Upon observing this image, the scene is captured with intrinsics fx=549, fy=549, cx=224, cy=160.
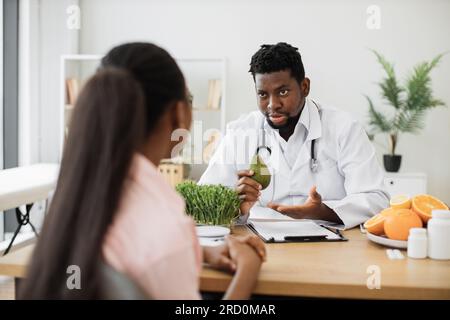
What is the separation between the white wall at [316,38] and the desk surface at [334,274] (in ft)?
10.8

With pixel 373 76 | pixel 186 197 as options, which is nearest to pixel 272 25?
pixel 373 76

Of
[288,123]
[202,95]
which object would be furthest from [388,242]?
[202,95]

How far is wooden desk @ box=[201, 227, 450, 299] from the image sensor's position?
1190 millimetres

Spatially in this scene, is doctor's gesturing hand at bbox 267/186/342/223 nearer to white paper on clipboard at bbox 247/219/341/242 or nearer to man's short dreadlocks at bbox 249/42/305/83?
white paper on clipboard at bbox 247/219/341/242

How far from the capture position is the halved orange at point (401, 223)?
1.52m

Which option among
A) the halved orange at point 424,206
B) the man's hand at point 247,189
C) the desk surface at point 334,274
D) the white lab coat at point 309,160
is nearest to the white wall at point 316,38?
the white lab coat at point 309,160

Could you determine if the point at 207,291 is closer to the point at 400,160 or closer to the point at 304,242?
the point at 304,242

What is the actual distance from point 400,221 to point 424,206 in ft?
0.30

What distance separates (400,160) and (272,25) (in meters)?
1.55

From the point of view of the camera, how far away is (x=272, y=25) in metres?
4.66

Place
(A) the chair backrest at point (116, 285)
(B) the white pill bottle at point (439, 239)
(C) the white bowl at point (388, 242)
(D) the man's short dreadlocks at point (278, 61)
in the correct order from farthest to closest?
(D) the man's short dreadlocks at point (278, 61)
(C) the white bowl at point (388, 242)
(B) the white pill bottle at point (439, 239)
(A) the chair backrest at point (116, 285)

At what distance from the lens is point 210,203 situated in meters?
1.68

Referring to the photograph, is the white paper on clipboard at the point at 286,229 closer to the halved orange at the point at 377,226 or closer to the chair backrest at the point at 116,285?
the halved orange at the point at 377,226

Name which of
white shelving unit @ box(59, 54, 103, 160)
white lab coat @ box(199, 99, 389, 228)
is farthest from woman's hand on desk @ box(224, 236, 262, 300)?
white shelving unit @ box(59, 54, 103, 160)
